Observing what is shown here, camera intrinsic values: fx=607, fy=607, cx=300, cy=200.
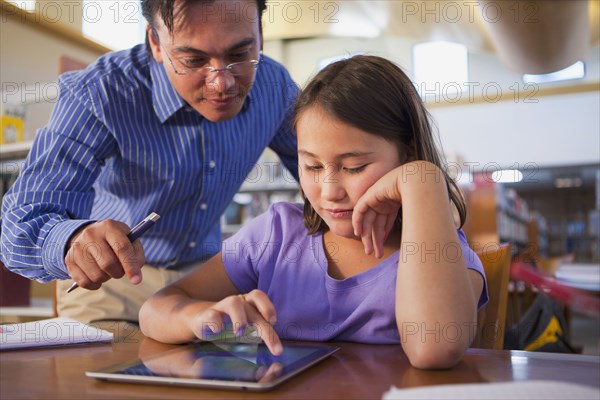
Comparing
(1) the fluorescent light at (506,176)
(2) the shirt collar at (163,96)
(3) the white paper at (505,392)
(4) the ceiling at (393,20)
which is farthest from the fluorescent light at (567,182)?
(3) the white paper at (505,392)

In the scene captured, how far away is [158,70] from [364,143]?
68 centimetres

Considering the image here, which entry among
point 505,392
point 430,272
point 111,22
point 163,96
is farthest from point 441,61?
point 505,392

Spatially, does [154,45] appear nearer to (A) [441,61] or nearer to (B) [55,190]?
(B) [55,190]

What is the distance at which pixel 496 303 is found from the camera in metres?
1.02

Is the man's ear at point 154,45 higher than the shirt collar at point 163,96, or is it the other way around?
the man's ear at point 154,45

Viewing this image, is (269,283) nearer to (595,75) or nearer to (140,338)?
(140,338)

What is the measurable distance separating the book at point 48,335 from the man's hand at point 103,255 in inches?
2.9

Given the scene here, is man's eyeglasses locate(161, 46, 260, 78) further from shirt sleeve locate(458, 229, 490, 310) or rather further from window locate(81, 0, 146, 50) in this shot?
window locate(81, 0, 146, 50)

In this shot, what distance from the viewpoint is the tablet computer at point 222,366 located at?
1.88ft

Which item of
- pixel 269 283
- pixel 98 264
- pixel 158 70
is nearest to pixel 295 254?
pixel 269 283

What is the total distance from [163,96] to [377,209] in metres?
0.73

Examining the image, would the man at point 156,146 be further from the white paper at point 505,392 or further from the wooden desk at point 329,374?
the white paper at point 505,392

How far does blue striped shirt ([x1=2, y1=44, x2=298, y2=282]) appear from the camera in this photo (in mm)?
1249

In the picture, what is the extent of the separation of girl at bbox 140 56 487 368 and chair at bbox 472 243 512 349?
0.07 m
